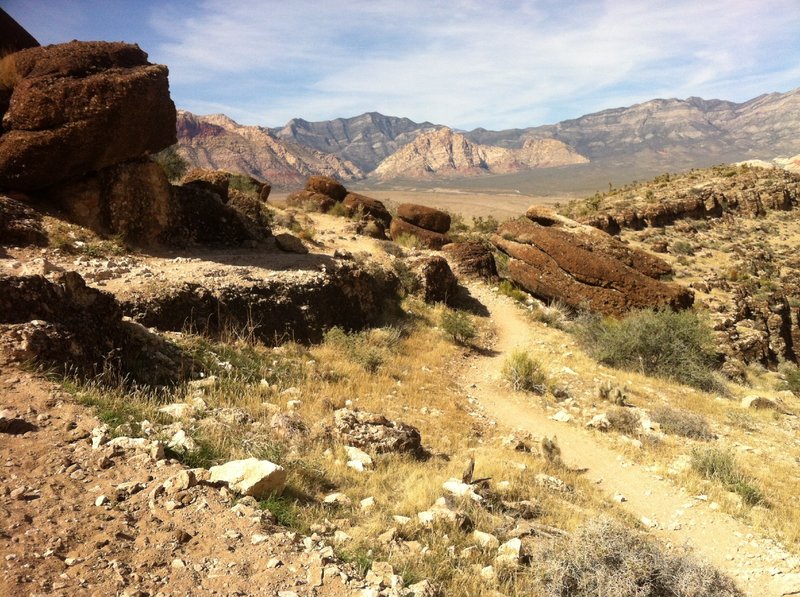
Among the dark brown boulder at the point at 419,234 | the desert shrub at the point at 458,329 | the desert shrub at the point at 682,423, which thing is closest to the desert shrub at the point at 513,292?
the dark brown boulder at the point at 419,234

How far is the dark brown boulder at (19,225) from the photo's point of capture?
8.24 meters

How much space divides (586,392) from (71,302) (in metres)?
8.70

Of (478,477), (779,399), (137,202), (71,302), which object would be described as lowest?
(779,399)

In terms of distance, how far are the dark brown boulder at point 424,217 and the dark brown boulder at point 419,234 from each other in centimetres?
42

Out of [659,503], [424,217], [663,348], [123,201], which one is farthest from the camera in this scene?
[424,217]

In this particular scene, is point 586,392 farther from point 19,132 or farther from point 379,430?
point 19,132

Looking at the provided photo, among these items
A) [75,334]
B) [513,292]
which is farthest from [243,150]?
[75,334]

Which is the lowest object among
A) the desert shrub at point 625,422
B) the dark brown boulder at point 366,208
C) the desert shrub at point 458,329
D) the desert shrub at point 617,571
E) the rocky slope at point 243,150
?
the desert shrub at point 625,422

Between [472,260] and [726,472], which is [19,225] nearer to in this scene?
[726,472]

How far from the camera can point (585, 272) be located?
15633mm

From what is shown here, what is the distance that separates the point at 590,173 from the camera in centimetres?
15612

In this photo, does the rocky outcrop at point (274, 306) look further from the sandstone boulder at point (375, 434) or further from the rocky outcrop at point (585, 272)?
the rocky outcrop at point (585, 272)

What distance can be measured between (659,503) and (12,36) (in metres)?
15.9

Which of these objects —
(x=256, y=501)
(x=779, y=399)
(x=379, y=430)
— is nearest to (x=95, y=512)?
(x=256, y=501)
